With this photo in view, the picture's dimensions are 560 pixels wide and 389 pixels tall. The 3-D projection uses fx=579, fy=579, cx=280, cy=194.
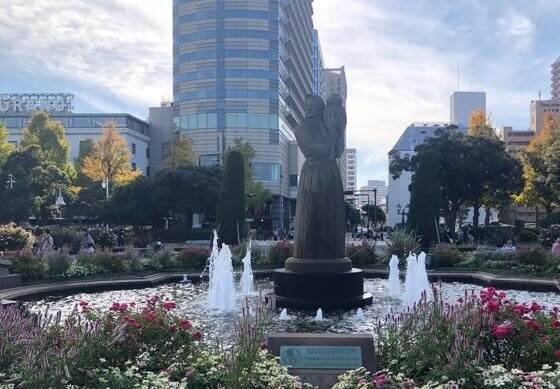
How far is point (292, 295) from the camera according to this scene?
41.6 ft

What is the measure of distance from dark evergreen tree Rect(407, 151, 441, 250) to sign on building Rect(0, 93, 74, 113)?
233ft

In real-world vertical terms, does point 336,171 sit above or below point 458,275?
above

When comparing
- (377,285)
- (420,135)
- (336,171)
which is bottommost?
(377,285)

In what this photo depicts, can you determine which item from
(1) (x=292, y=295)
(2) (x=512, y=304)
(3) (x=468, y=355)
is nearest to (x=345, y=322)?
(1) (x=292, y=295)

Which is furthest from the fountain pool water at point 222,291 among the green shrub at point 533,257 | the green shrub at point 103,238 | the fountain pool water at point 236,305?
the green shrub at point 103,238

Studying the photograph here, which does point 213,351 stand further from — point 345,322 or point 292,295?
point 292,295

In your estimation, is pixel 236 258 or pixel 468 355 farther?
pixel 236 258

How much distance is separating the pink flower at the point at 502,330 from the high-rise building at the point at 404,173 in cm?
9511

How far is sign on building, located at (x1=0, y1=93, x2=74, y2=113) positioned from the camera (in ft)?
285

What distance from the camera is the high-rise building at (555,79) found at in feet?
613

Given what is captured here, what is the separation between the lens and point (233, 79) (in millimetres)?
72625

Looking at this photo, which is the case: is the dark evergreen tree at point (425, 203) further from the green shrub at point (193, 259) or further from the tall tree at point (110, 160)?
the tall tree at point (110, 160)

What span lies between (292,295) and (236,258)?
9403mm

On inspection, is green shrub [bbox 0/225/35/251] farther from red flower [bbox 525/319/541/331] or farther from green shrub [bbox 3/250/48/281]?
red flower [bbox 525/319/541/331]
